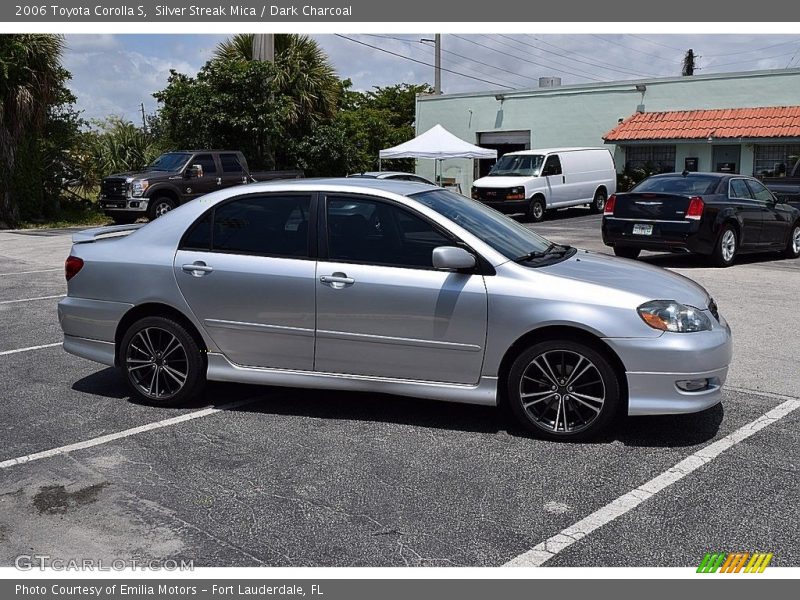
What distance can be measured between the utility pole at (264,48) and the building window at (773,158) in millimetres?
15633

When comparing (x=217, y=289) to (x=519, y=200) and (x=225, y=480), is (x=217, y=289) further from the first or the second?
(x=519, y=200)

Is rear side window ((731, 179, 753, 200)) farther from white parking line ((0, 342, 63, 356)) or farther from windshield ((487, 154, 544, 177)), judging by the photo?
windshield ((487, 154, 544, 177))

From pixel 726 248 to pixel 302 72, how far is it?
1987 cm

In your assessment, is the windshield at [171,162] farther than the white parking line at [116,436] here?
Yes

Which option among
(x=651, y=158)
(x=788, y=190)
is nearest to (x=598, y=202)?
(x=651, y=158)

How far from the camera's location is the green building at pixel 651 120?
28312mm

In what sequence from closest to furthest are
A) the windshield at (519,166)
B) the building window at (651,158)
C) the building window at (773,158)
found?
1. the windshield at (519,166)
2. the building window at (773,158)
3. the building window at (651,158)

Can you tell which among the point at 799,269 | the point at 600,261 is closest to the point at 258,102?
the point at 799,269

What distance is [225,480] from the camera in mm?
4961

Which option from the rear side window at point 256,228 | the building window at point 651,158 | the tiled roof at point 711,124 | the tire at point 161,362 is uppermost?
the tiled roof at point 711,124

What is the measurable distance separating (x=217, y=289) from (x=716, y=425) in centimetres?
339

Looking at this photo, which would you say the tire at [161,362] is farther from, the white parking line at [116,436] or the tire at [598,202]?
the tire at [598,202]

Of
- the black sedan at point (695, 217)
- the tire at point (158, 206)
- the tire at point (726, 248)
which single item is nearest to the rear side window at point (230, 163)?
the tire at point (158, 206)

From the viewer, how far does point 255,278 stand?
19.7 ft
